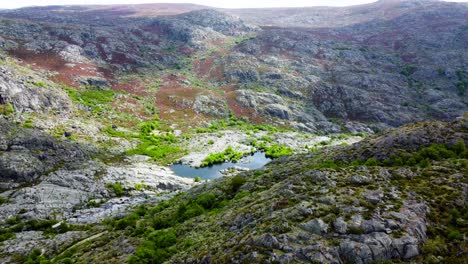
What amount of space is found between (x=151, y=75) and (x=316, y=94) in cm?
5885

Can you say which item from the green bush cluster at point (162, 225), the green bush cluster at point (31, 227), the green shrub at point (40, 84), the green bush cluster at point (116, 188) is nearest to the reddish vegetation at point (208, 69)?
the green shrub at point (40, 84)

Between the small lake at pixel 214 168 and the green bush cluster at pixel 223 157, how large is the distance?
997mm

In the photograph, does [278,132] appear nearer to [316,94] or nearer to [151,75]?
[316,94]

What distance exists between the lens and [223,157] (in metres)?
67.4

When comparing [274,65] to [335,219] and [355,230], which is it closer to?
[335,219]

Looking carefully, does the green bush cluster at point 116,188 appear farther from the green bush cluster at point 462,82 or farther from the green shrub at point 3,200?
the green bush cluster at point 462,82

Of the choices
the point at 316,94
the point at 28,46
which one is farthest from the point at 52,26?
A: the point at 316,94

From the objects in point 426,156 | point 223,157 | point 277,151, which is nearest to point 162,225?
point 426,156

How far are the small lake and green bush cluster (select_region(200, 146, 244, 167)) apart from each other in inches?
39.2

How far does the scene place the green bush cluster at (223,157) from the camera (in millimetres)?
65025

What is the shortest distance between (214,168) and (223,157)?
16.1 ft

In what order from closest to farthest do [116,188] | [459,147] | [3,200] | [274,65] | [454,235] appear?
[454,235]
[459,147]
[3,200]
[116,188]
[274,65]

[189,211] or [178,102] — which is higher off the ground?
[189,211]

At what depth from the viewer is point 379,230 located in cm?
1677
